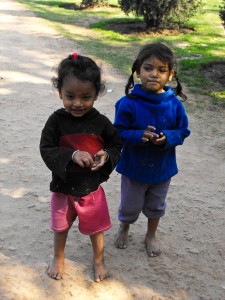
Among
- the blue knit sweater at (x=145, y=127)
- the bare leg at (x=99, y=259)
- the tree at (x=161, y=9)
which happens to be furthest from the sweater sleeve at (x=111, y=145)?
the tree at (x=161, y=9)

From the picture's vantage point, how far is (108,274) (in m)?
2.74

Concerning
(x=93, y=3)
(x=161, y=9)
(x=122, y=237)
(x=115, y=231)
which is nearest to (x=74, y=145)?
(x=122, y=237)

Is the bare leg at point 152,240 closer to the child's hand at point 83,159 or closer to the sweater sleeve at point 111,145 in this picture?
the sweater sleeve at point 111,145

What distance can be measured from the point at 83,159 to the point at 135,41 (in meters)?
8.46

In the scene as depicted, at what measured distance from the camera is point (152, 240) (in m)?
3.04

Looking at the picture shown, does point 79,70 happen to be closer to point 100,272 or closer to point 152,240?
point 100,272

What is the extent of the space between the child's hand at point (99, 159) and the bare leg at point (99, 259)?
1.94ft

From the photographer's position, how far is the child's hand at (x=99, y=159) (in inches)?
88.4

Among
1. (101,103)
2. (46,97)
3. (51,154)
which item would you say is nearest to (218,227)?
(51,154)

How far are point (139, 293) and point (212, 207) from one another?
52.5 inches

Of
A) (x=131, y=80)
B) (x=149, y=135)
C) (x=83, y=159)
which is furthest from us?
(x=131, y=80)

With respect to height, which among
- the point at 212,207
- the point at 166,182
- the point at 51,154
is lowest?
the point at 212,207

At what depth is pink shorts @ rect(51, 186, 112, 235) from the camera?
246cm

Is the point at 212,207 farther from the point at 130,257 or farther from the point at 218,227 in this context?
the point at 130,257
